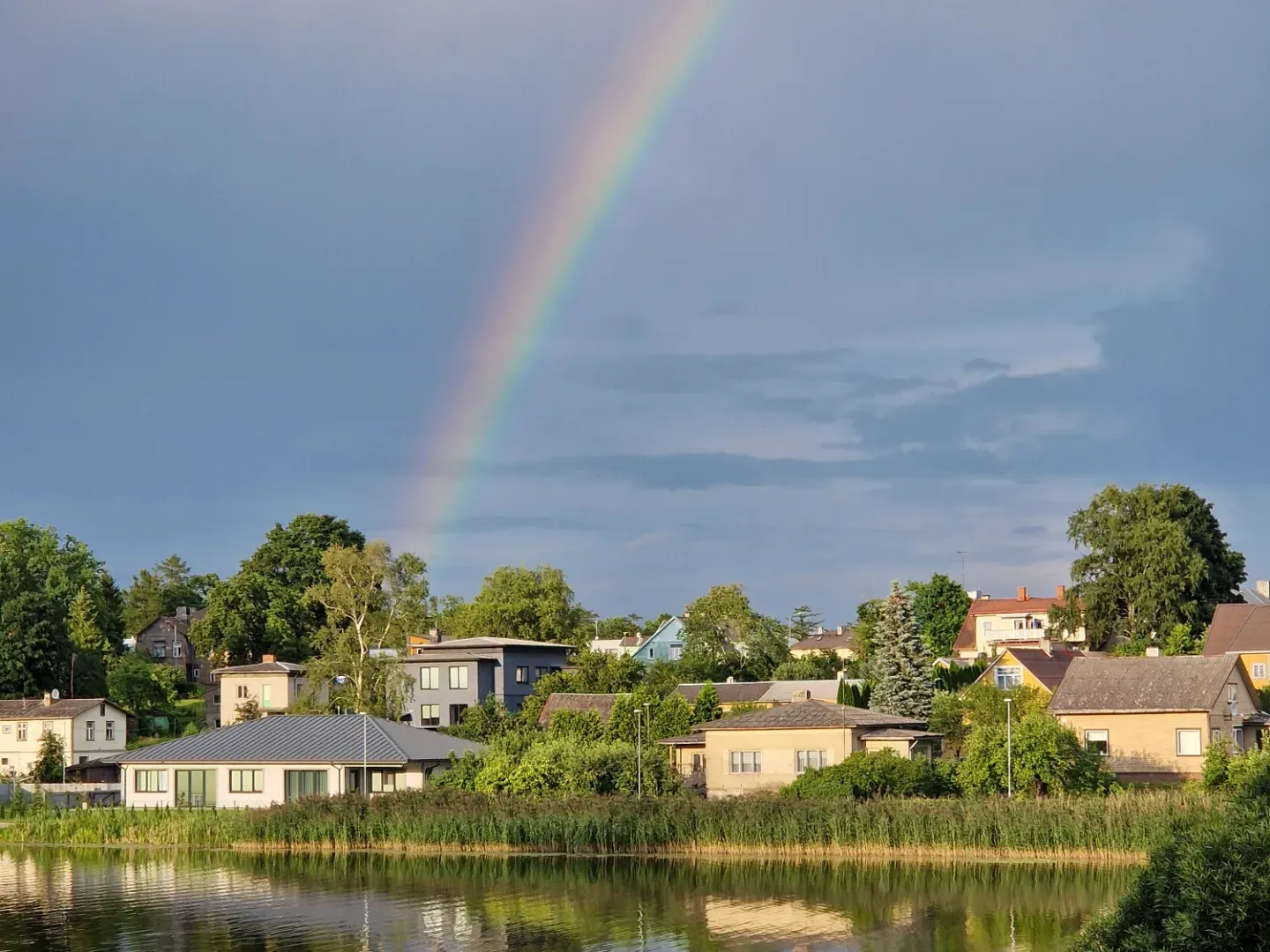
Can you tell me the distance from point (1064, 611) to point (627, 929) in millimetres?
61842

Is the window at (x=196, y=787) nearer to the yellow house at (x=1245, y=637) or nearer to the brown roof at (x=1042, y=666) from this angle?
the brown roof at (x=1042, y=666)

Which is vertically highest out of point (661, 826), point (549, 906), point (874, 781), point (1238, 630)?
point (1238, 630)

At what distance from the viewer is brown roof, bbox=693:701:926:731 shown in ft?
183

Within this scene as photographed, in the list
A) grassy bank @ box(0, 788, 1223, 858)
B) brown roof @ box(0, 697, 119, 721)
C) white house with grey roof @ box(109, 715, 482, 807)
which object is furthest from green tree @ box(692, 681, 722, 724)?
brown roof @ box(0, 697, 119, 721)

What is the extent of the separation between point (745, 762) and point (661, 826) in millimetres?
9094

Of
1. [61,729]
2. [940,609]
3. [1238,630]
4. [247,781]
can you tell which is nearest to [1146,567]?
[1238,630]

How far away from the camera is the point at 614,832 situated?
49188 millimetres

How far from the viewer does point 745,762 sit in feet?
187

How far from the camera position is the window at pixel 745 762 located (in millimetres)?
56719

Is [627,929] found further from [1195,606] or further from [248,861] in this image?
[1195,606]

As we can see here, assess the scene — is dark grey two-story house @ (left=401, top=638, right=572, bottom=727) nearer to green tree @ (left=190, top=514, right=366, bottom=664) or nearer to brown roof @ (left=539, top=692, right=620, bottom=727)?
brown roof @ (left=539, top=692, right=620, bottom=727)

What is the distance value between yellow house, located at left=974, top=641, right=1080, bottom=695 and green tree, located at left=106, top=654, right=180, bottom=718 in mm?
51792

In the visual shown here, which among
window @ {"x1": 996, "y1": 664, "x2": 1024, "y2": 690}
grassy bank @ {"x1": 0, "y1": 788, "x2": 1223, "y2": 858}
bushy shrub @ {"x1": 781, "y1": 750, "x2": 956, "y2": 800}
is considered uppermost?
window @ {"x1": 996, "y1": 664, "x2": 1024, "y2": 690}

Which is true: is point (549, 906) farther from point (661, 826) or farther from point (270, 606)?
point (270, 606)
